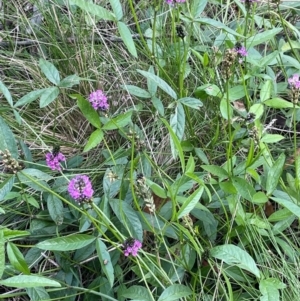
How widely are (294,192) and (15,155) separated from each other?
56cm

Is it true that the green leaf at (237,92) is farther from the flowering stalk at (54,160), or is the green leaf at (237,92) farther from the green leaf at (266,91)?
the flowering stalk at (54,160)

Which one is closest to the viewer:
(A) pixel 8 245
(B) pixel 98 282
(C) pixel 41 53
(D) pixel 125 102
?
(A) pixel 8 245

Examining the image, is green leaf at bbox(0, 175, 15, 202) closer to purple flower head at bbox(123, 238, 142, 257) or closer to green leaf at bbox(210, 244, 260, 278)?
purple flower head at bbox(123, 238, 142, 257)

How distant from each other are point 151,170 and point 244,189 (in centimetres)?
24

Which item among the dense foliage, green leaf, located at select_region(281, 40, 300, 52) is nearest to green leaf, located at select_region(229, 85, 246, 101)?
the dense foliage

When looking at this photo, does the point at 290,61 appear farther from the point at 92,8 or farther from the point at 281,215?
the point at 92,8

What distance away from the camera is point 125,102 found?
1369 millimetres

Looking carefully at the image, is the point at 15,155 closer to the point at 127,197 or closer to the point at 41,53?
the point at 127,197

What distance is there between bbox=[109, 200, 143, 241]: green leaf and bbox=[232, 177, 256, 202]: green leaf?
20 centimetres

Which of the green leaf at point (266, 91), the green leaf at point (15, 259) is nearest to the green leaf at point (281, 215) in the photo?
the green leaf at point (266, 91)

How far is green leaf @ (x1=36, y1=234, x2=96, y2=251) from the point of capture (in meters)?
0.91

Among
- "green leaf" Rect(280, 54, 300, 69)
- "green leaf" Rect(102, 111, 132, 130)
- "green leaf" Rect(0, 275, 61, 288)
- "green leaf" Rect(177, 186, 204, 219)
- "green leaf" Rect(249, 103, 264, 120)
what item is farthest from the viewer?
"green leaf" Rect(280, 54, 300, 69)

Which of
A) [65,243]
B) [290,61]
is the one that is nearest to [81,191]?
[65,243]

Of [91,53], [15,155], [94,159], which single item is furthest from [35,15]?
[15,155]
